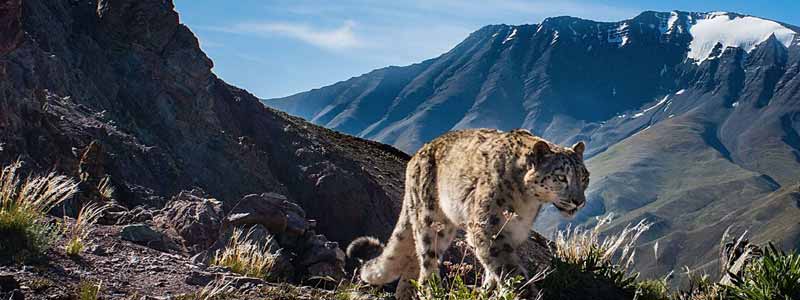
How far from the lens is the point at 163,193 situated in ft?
54.6

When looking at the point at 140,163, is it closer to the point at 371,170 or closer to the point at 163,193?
the point at 163,193

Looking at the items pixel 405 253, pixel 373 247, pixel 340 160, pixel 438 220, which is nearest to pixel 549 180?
pixel 438 220

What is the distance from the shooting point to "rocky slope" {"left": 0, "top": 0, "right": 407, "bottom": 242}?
1505cm

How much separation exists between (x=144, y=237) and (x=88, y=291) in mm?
3025

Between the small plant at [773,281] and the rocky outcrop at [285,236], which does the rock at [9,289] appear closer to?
the rocky outcrop at [285,236]

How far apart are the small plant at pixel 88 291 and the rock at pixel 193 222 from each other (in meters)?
4.16

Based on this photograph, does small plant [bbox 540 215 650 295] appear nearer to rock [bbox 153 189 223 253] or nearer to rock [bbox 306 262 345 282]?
rock [bbox 306 262 345 282]

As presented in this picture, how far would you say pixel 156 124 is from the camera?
66.5 feet

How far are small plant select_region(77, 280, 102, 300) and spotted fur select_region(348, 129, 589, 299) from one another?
2.76 meters

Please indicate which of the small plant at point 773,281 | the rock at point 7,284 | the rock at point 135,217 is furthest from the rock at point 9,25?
the small plant at point 773,281

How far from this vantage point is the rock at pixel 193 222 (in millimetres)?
10812

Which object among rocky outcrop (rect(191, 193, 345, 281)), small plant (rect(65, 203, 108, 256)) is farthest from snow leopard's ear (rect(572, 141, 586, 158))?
small plant (rect(65, 203, 108, 256))

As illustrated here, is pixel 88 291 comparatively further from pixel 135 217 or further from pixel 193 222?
pixel 135 217

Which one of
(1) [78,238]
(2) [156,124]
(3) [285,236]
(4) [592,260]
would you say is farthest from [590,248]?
(2) [156,124]
